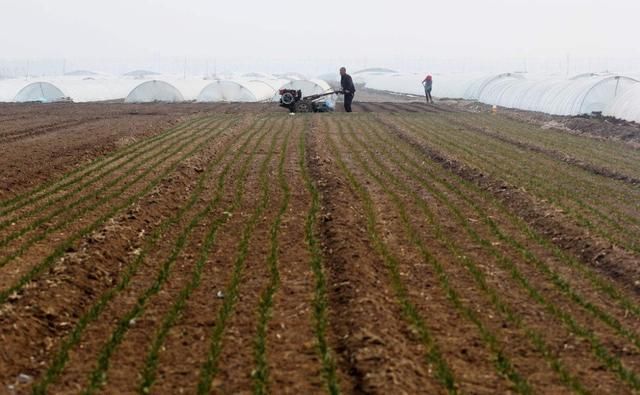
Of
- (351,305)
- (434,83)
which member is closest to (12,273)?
(351,305)

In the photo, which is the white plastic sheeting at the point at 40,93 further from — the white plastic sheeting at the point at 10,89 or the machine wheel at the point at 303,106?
the machine wheel at the point at 303,106

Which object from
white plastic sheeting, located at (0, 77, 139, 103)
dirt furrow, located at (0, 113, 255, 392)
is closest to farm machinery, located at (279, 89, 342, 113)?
dirt furrow, located at (0, 113, 255, 392)

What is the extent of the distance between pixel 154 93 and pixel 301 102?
18051mm

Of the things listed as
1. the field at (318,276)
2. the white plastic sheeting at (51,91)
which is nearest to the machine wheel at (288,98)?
the field at (318,276)

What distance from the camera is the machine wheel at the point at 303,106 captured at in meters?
30.3

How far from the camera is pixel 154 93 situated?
4397cm

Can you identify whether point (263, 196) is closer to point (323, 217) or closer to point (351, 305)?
point (323, 217)

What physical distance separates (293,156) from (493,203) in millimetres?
6368

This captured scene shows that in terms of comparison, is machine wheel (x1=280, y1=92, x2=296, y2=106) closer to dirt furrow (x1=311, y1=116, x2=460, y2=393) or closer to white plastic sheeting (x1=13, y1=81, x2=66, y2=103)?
dirt furrow (x1=311, y1=116, x2=460, y2=393)

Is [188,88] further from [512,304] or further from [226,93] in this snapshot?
[512,304]

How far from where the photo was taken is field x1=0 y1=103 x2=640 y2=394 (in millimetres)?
5289

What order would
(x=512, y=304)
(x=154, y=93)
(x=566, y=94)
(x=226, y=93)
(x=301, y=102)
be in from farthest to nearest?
1. (x=226, y=93)
2. (x=154, y=93)
3. (x=301, y=102)
4. (x=566, y=94)
5. (x=512, y=304)

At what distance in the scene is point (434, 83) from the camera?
62000 mm

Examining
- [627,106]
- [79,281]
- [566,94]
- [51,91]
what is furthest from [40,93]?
[79,281]
